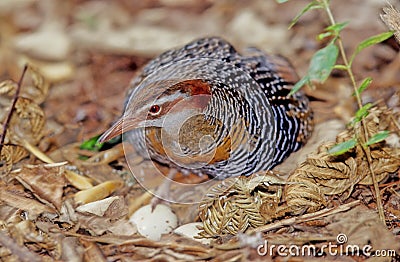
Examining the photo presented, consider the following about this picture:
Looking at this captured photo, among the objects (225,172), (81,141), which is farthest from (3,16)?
(225,172)

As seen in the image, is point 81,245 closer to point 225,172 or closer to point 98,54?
point 225,172

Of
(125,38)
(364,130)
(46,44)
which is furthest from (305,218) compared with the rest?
(46,44)

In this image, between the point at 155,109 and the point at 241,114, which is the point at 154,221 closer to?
the point at 155,109

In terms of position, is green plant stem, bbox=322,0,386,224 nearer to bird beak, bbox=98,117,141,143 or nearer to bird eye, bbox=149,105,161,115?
bird eye, bbox=149,105,161,115

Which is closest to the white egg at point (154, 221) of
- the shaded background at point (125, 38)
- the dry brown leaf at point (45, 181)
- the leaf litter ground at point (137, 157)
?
the leaf litter ground at point (137, 157)

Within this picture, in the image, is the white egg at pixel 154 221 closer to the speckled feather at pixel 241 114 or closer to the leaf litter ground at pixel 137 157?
the leaf litter ground at pixel 137 157
